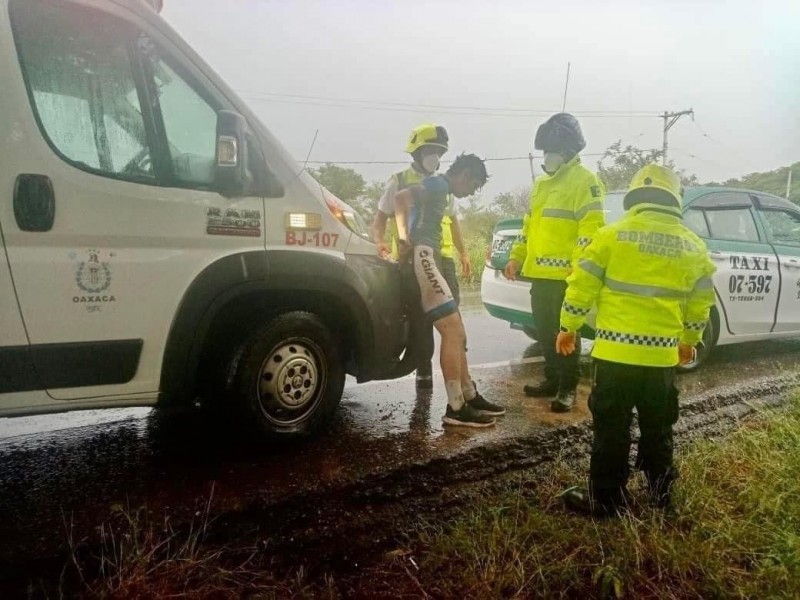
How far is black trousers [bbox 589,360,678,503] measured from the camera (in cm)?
253

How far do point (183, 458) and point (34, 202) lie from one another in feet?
4.68

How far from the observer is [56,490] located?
2.52 meters

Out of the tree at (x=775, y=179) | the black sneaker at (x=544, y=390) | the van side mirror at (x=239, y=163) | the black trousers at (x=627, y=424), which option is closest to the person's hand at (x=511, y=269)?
the black sneaker at (x=544, y=390)

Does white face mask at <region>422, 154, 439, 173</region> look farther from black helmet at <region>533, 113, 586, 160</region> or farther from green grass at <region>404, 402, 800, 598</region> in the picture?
green grass at <region>404, 402, 800, 598</region>

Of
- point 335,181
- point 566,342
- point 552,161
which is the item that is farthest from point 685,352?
point 335,181

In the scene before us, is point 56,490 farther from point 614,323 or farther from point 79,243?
point 614,323

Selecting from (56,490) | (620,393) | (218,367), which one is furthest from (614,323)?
(56,490)

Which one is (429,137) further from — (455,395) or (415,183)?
(455,395)

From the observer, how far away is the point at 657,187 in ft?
8.41

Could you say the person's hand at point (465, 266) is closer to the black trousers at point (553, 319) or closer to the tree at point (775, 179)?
the black trousers at point (553, 319)

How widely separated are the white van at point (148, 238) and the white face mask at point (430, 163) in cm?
106

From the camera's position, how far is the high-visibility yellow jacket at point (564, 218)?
11.7 ft

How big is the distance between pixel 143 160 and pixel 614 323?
2.25m

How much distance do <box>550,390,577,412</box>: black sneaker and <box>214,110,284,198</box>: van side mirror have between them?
89.2 inches
